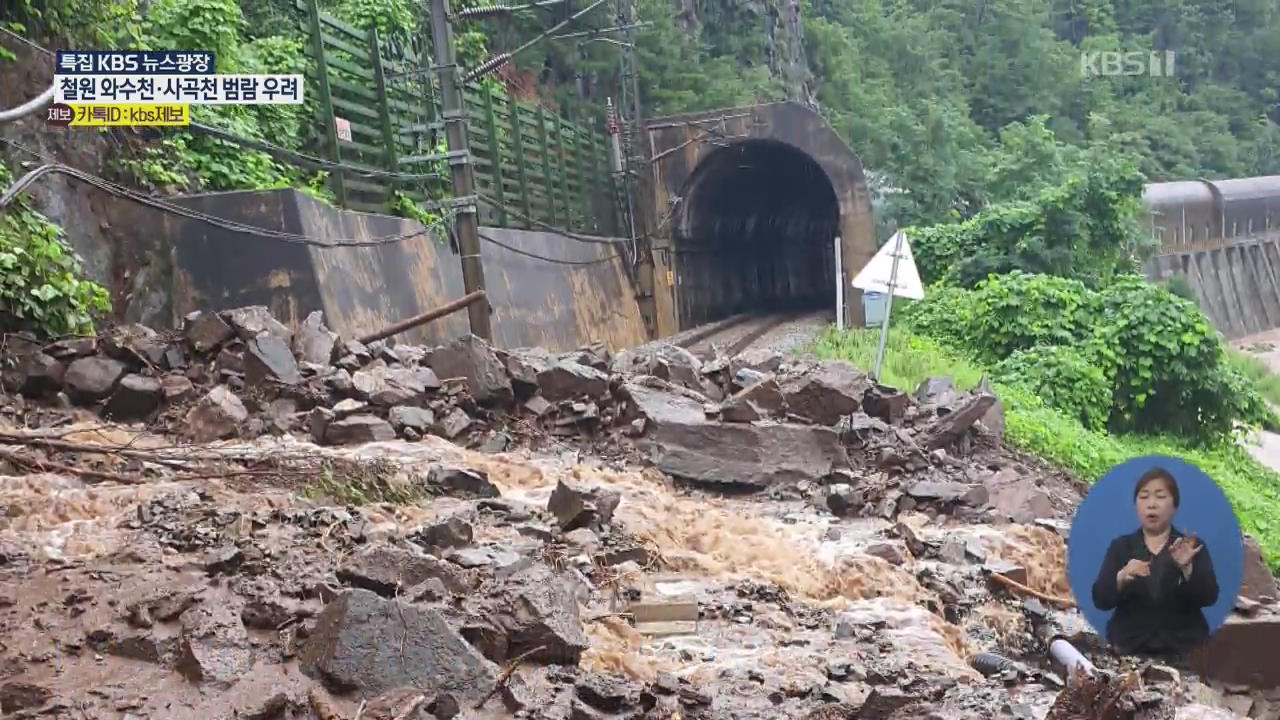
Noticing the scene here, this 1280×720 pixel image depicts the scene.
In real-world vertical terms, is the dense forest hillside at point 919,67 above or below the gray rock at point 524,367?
above

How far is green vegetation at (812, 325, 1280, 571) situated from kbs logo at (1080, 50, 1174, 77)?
2920 cm

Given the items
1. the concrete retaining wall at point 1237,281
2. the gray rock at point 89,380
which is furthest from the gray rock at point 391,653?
the concrete retaining wall at point 1237,281

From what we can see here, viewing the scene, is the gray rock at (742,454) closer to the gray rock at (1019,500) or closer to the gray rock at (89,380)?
the gray rock at (1019,500)

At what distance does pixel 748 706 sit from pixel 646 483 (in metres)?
4.27

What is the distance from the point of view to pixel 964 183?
30.6 m

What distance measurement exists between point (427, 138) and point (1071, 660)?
14.9 m

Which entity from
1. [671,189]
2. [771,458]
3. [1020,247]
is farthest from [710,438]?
[671,189]

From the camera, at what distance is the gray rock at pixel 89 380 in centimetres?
830

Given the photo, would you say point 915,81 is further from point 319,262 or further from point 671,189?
point 319,262

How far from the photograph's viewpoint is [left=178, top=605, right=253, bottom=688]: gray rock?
3656mm

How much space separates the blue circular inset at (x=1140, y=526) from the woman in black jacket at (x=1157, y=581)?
0.04ft

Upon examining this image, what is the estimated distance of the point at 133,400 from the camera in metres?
8.27

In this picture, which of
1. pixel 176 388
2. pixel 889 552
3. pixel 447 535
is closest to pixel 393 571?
pixel 447 535

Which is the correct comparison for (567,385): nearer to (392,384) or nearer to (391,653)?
(392,384)
